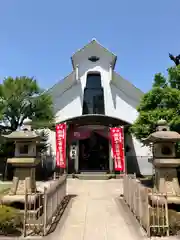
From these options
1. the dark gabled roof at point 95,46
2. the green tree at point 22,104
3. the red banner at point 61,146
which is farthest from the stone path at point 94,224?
the dark gabled roof at point 95,46

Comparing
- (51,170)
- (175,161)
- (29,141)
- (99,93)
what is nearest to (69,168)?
(51,170)

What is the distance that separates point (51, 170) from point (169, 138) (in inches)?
659

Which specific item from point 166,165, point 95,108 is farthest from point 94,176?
point 166,165

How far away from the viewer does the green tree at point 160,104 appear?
14.6m

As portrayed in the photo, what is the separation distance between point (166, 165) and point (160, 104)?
7165mm

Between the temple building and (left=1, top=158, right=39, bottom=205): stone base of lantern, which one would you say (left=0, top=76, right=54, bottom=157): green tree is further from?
(left=1, top=158, right=39, bottom=205): stone base of lantern

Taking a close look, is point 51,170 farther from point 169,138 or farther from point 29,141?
point 169,138

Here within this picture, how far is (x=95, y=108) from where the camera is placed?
2534 cm

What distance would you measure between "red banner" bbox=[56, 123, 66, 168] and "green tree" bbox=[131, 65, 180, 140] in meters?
6.77

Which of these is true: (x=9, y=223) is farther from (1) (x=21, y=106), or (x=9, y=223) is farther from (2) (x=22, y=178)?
(1) (x=21, y=106)

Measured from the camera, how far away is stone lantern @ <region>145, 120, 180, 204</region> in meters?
9.12

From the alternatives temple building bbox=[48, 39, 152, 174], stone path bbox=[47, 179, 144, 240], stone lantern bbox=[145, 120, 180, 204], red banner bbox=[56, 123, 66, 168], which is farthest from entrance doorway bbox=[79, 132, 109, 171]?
stone lantern bbox=[145, 120, 180, 204]

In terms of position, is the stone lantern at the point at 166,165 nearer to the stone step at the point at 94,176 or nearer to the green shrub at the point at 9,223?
the green shrub at the point at 9,223

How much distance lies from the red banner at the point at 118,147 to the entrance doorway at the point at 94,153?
3.29 meters
